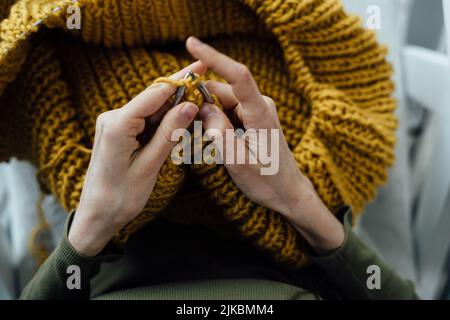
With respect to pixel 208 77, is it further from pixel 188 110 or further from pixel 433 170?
pixel 433 170

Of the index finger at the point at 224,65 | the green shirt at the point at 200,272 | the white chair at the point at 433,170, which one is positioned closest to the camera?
the index finger at the point at 224,65

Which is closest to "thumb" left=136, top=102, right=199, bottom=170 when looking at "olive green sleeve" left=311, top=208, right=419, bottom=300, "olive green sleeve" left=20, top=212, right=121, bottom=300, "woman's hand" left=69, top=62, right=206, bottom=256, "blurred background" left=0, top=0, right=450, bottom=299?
"woman's hand" left=69, top=62, right=206, bottom=256

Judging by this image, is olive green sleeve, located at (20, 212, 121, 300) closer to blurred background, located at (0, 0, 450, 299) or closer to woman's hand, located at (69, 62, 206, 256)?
woman's hand, located at (69, 62, 206, 256)

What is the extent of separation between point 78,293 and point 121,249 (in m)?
0.07

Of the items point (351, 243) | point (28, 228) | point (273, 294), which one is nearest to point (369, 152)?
point (351, 243)

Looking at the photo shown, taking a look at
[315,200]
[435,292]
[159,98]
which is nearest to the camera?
[159,98]

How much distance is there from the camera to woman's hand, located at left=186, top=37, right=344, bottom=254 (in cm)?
41

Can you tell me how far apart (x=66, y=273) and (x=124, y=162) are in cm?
17

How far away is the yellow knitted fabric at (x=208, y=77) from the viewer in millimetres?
517

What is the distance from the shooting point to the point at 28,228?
82 cm

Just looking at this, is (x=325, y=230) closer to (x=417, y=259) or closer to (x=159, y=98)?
(x=159, y=98)

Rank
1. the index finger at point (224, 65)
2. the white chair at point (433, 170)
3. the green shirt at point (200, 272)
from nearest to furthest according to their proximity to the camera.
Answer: the index finger at point (224, 65) < the green shirt at point (200, 272) < the white chair at point (433, 170)

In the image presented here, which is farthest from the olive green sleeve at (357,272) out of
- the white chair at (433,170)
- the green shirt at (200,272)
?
the white chair at (433,170)

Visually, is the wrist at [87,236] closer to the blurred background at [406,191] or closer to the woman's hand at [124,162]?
the woman's hand at [124,162]
